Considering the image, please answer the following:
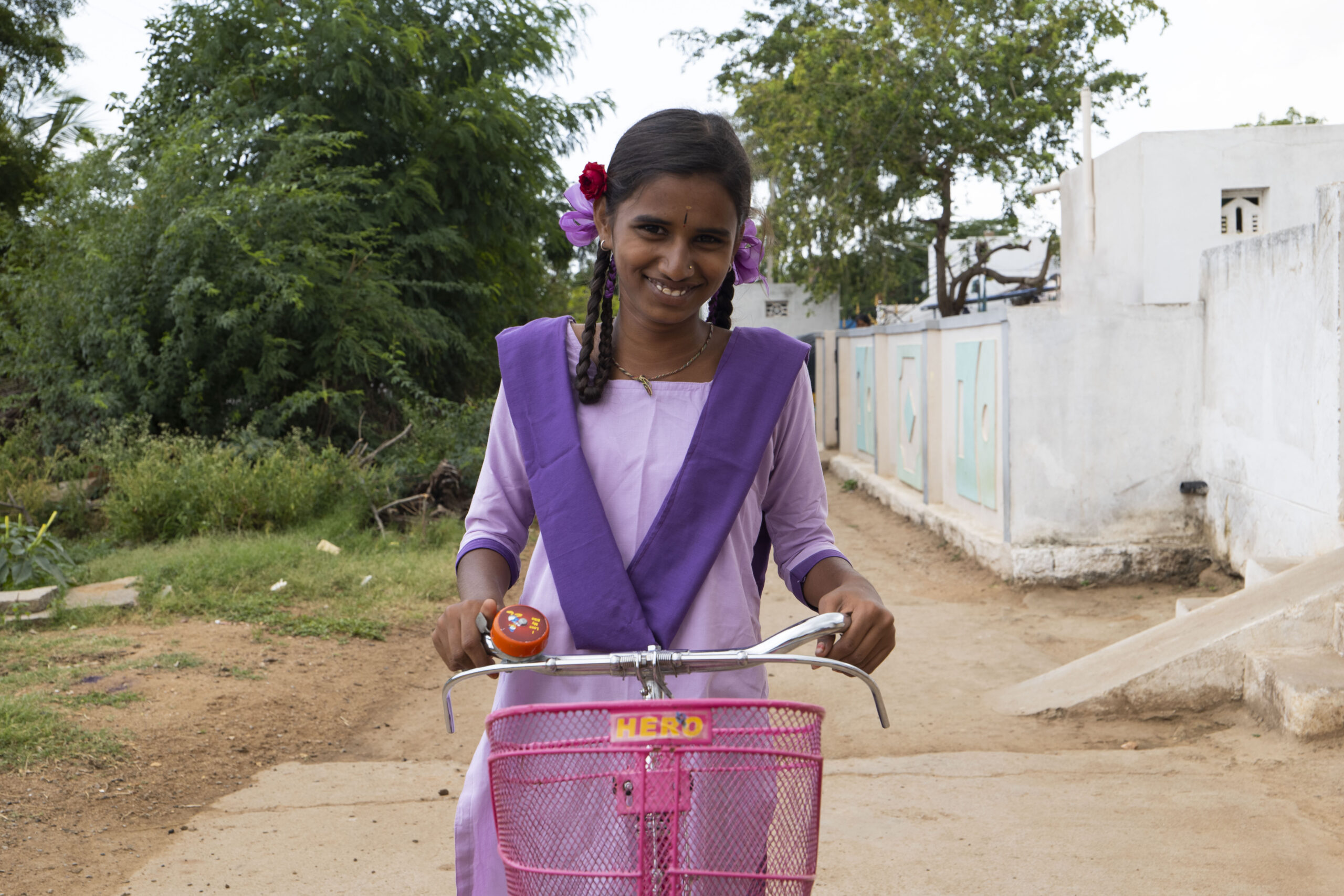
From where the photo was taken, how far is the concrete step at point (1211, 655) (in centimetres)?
471

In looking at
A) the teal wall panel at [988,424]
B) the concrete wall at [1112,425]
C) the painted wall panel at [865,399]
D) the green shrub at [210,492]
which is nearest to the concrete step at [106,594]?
the green shrub at [210,492]

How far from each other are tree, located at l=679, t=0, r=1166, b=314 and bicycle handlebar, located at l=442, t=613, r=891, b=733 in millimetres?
17421

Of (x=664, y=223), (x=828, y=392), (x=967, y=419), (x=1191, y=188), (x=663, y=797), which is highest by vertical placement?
(x=1191, y=188)

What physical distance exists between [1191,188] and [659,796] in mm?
10418

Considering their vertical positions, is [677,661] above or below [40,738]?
above

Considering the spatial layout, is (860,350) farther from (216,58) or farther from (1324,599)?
(1324,599)

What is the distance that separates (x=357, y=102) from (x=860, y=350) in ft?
21.8

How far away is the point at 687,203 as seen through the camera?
1649 millimetres

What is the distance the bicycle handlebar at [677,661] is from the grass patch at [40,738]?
3.46 metres

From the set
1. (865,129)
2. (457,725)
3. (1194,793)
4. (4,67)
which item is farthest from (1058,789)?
(4,67)

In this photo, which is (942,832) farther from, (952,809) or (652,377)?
(652,377)

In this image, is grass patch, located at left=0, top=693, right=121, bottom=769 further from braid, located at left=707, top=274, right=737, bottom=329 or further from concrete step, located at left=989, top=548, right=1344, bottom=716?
concrete step, located at left=989, top=548, right=1344, bottom=716

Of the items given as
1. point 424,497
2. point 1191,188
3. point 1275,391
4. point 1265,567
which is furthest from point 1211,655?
point 1191,188

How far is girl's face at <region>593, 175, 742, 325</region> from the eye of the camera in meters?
1.65
